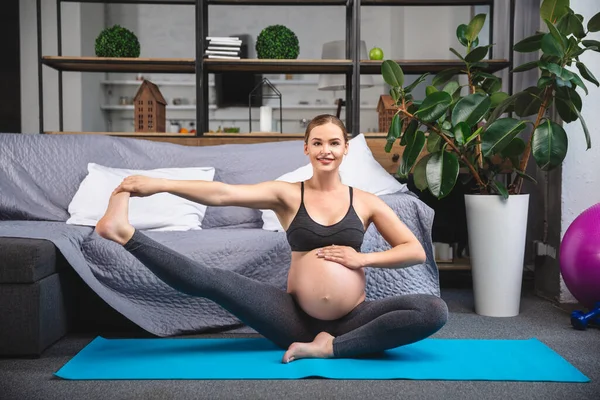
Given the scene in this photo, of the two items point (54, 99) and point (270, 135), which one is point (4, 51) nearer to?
point (54, 99)

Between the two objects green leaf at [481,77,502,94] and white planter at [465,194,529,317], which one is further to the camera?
green leaf at [481,77,502,94]

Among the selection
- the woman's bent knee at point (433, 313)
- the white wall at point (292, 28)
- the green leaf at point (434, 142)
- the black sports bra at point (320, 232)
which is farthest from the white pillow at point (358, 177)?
the white wall at point (292, 28)

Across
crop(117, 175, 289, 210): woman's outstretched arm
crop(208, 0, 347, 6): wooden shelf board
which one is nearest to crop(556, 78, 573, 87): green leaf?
crop(117, 175, 289, 210): woman's outstretched arm

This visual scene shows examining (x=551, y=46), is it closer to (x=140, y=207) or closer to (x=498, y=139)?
(x=498, y=139)

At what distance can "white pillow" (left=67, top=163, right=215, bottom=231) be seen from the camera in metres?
2.65

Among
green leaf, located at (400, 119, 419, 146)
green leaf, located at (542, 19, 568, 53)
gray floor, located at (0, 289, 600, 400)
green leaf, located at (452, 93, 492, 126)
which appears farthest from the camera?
green leaf, located at (400, 119, 419, 146)

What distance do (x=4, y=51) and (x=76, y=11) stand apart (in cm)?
78

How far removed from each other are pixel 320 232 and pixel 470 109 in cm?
114

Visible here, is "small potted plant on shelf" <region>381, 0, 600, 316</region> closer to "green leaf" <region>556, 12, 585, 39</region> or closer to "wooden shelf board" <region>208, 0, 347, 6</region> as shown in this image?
"green leaf" <region>556, 12, 585, 39</region>

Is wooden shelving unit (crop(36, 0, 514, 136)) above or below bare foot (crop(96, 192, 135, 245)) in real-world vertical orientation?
above

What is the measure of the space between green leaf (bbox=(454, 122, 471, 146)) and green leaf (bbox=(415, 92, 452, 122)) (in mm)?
88

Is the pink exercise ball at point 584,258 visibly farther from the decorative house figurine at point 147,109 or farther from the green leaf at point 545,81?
the decorative house figurine at point 147,109

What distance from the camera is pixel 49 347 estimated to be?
2.16 metres

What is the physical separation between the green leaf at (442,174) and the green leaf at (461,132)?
70 mm
